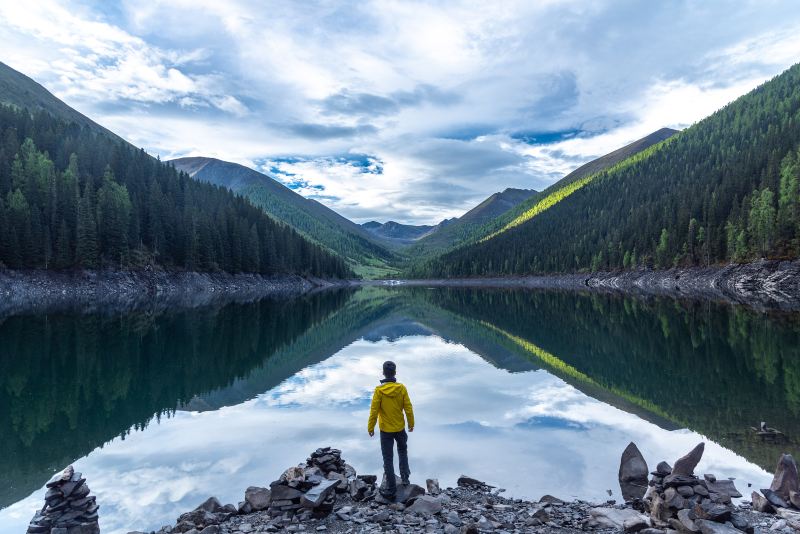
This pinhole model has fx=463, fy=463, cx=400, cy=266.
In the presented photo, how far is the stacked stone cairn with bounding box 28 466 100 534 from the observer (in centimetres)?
994

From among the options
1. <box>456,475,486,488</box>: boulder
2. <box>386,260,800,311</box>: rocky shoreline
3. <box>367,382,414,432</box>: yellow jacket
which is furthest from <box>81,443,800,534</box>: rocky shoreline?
<box>386,260,800,311</box>: rocky shoreline

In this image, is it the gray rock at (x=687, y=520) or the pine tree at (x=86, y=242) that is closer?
the gray rock at (x=687, y=520)

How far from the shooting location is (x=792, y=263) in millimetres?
77938

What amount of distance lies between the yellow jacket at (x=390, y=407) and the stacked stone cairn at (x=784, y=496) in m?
8.31

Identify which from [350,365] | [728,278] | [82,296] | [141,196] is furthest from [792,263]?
[141,196]

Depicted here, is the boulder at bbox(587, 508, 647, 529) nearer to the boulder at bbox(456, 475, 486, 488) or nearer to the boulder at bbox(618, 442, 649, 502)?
the boulder at bbox(618, 442, 649, 502)

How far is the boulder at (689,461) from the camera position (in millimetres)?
10633

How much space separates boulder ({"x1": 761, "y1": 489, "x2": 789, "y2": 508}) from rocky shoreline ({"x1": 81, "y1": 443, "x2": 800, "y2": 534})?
2 centimetres

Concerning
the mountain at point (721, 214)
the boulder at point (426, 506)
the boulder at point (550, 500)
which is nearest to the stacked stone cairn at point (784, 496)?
the boulder at point (550, 500)

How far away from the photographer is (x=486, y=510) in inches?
425

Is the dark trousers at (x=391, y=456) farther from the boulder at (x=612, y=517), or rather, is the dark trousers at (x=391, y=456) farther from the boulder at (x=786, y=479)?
the boulder at (x=786, y=479)

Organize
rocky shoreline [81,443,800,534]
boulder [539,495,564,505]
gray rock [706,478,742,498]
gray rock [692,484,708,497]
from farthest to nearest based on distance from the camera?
Answer: 1. boulder [539,495,564,505]
2. gray rock [706,478,742,498]
3. gray rock [692,484,708,497]
4. rocky shoreline [81,443,800,534]

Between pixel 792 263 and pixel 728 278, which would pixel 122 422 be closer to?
pixel 792 263

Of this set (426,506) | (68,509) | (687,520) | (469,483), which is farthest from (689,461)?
(68,509)
